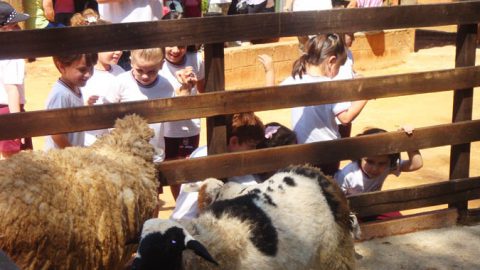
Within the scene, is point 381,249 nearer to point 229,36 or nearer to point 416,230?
point 416,230

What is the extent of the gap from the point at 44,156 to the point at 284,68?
9174 mm

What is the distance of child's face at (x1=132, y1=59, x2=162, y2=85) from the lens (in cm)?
529

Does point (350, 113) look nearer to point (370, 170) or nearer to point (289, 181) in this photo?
point (370, 170)

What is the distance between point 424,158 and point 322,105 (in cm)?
351

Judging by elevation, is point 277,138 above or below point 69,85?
below

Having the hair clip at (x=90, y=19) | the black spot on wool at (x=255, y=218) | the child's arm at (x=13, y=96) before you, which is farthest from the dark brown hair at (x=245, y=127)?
the child's arm at (x=13, y=96)

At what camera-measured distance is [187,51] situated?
20.4 ft

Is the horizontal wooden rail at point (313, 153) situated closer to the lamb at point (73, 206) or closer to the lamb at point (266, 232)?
the lamb at point (266, 232)

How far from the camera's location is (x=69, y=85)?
16.4ft

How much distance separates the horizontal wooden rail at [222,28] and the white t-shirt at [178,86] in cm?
102

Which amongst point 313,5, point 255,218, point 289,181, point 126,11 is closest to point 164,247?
point 255,218

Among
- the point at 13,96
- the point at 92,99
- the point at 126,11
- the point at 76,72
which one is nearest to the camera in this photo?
the point at 76,72

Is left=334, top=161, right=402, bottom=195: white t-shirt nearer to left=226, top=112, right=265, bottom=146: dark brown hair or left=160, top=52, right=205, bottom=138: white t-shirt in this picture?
left=226, top=112, right=265, bottom=146: dark brown hair

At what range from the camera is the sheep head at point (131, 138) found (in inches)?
169
